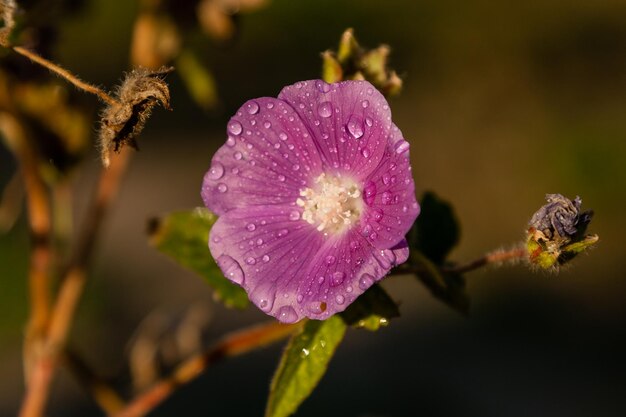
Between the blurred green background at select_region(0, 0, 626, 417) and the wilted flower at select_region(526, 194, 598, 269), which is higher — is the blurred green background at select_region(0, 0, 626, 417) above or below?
below

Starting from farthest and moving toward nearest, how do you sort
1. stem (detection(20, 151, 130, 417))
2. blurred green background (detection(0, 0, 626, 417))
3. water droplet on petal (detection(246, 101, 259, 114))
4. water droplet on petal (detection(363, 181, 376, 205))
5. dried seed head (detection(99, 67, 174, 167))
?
blurred green background (detection(0, 0, 626, 417))
stem (detection(20, 151, 130, 417))
water droplet on petal (detection(363, 181, 376, 205))
water droplet on petal (detection(246, 101, 259, 114))
dried seed head (detection(99, 67, 174, 167))

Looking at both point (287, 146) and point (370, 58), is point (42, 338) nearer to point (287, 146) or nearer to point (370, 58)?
point (287, 146)

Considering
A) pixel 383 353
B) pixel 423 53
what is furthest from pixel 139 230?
pixel 423 53

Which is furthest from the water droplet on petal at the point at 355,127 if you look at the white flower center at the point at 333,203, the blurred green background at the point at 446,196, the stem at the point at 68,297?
the blurred green background at the point at 446,196

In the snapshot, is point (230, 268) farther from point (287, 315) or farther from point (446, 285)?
point (446, 285)

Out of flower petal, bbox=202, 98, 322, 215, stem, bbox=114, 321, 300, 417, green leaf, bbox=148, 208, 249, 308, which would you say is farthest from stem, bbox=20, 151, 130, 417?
flower petal, bbox=202, 98, 322, 215

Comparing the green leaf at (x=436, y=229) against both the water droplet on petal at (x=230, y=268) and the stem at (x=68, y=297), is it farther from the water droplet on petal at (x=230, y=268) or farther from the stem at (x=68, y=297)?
the stem at (x=68, y=297)

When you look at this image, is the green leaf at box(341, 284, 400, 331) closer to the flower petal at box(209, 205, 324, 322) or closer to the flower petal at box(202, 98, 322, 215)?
the flower petal at box(209, 205, 324, 322)
